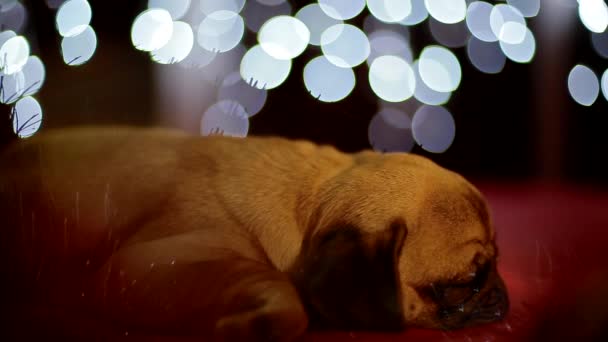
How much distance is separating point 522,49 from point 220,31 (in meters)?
0.58

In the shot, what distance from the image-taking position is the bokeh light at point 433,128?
37.5 inches

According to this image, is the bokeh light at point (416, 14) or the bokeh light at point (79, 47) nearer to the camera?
the bokeh light at point (79, 47)

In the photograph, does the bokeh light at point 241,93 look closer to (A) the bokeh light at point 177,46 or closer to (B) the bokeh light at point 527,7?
(A) the bokeh light at point 177,46

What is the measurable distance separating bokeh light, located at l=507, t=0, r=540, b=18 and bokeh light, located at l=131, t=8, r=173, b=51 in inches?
25.4

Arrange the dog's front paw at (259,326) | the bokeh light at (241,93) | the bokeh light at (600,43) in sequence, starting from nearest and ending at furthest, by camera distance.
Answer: the dog's front paw at (259,326), the bokeh light at (241,93), the bokeh light at (600,43)

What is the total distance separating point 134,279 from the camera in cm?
78

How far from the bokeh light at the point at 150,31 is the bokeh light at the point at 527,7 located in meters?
0.65

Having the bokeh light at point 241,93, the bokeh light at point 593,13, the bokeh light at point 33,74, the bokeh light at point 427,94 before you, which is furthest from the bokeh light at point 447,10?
the bokeh light at point 33,74

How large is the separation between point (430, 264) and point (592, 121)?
507mm

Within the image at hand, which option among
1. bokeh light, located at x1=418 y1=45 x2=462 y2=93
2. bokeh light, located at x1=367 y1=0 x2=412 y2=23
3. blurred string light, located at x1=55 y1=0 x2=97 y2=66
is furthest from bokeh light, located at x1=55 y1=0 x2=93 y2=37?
bokeh light, located at x1=418 y1=45 x2=462 y2=93

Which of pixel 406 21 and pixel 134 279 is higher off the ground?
pixel 406 21

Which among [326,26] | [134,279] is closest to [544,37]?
[326,26]

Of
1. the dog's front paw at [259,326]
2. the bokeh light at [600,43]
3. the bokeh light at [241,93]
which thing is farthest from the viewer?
the bokeh light at [600,43]

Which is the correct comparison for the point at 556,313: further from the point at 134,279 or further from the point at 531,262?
the point at 134,279
